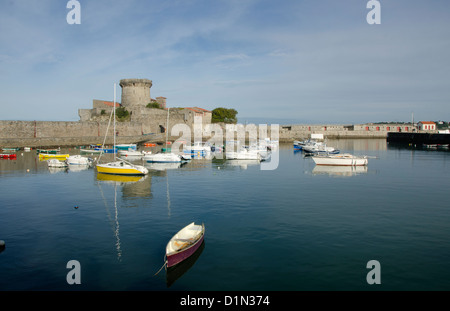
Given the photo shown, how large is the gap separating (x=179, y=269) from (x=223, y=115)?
75611 millimetres

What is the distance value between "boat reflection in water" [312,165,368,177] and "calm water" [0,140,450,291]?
5.00 m

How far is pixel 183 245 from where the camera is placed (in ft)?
28.8

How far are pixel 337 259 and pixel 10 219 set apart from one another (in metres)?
11.7

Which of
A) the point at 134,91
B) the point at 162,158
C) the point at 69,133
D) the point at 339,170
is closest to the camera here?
the point at 339,170

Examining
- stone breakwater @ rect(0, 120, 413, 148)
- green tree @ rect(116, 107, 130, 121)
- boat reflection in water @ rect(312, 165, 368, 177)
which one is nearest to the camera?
boat reflection in water @ rect(312, 165, 368, 177)

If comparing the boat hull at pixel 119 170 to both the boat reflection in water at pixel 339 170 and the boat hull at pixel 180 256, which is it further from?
the boat hull at pixel 180 256

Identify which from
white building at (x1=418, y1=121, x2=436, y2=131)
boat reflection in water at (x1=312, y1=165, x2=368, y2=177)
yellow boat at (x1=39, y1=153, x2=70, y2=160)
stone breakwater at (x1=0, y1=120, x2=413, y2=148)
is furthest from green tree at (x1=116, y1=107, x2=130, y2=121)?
white building at (x1=418, y1=121, x2=436, y2=131)

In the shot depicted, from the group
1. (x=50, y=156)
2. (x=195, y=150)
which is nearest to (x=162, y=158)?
(x=195, y=150)

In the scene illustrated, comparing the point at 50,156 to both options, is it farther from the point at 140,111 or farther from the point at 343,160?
the point at 140,111

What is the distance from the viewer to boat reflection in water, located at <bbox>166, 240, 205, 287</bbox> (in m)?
7.85

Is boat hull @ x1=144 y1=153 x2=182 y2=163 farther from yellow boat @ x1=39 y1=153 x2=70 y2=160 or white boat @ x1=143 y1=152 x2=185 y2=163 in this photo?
yellow boat @ x1=39 y1=153 x2=70 y2=160
